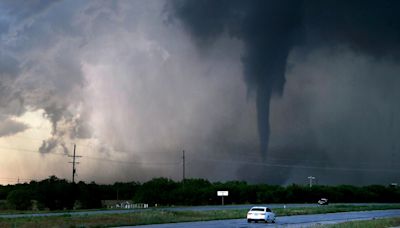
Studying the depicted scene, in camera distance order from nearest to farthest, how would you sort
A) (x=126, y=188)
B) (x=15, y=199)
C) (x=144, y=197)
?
(x=15, y=199) < (x=144, y=197) < (x=126, y=188)

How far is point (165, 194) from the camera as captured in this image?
14875 centimetres

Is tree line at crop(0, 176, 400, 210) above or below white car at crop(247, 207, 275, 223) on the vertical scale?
above

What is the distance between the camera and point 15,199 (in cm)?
10600

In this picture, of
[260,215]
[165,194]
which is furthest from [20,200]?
[260,215]

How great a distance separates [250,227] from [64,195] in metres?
78.6

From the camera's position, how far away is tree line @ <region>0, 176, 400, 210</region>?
112206mm

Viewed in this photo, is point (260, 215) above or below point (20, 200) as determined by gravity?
below

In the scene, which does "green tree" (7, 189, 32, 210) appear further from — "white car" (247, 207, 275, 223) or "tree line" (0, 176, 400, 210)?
"white car" (247, 207, 275, 223)

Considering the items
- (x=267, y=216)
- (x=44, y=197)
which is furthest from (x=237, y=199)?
(x=267, y=216)

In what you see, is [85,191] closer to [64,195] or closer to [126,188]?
[64,195]

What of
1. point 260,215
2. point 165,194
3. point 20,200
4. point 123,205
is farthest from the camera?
point 165,194

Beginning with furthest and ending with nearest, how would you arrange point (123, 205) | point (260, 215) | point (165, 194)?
point (165, 194) < point (123, 205) < point (260, 215)

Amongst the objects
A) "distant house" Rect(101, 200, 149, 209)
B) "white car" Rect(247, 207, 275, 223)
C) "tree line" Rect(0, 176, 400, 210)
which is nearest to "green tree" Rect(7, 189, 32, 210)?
"tree line" Rect(0, 176, 400, 210)

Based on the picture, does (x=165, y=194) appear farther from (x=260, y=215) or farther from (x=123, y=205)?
(x=260, y=215)
